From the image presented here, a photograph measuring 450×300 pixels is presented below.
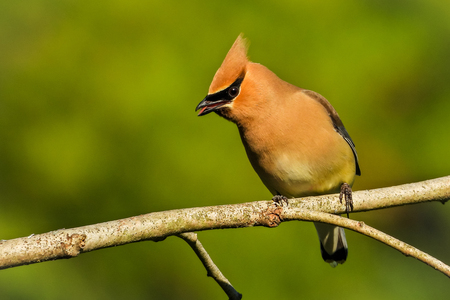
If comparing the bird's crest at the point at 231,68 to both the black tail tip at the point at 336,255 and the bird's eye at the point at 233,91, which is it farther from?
the black tail tip at the point at 336,255

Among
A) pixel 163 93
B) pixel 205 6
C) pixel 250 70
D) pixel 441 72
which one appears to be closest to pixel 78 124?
pixel 163 93

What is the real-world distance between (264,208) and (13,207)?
506 centimetres

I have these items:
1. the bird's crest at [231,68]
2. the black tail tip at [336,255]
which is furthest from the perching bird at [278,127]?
the black tail tip at [336,255]

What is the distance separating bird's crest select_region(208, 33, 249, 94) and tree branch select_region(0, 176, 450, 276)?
3.69 ft

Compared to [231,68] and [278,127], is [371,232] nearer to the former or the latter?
[278,127]

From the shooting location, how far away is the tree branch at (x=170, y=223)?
2697mm

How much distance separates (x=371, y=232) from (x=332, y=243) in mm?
2342

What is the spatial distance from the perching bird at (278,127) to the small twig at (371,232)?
1.07 m

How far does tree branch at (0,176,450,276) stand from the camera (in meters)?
2.70

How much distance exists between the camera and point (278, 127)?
4.12 meters

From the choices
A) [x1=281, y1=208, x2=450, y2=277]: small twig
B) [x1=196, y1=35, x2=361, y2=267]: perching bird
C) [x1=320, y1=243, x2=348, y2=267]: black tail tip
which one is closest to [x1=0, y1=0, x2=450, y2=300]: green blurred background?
[x1=320, y1=243, x2=348, y2=267]: black tail tip

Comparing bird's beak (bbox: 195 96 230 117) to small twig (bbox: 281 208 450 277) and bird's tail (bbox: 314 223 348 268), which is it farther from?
bird's tail (bbox: 314 223 348 268)

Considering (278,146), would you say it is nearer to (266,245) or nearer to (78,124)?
(266,245)

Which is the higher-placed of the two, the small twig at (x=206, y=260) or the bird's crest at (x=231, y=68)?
the bird's crest at (x=231, y=68)
